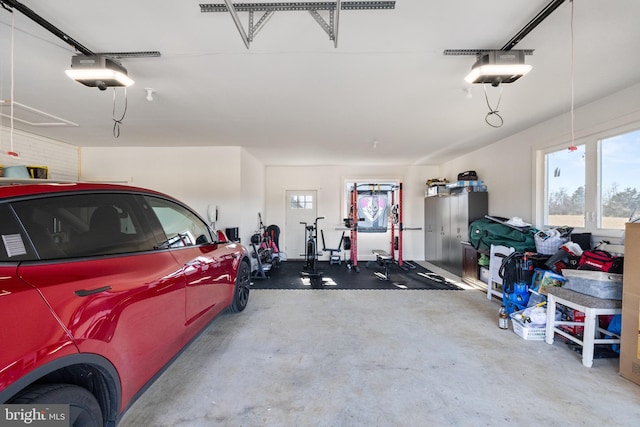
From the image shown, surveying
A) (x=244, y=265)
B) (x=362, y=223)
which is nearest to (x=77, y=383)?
(x=244, y=265)

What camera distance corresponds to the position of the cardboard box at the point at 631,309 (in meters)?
1.88

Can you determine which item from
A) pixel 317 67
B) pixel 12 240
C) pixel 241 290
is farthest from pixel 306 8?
pixel 241 290

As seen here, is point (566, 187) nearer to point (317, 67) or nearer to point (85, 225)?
point (317, 67)

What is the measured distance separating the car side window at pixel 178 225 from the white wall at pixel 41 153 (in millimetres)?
4093

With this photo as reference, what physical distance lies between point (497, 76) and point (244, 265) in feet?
10.5

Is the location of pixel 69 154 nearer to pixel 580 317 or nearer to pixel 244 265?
pixel 244 265

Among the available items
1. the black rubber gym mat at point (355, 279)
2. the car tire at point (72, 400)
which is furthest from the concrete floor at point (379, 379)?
the black rubber gym mat at point (355, 279)

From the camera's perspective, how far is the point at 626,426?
59.8 inches

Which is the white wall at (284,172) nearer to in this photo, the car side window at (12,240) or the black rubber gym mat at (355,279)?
the black rubber gym mat at (355,279)

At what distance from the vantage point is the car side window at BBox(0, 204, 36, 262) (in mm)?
921

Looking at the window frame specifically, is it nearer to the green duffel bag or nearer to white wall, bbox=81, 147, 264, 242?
the green duffel bag

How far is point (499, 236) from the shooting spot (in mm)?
3801

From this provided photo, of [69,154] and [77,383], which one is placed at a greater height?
[69,154]

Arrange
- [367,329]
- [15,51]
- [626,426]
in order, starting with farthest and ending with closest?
[367,329] < [15,51] < [626,426]
